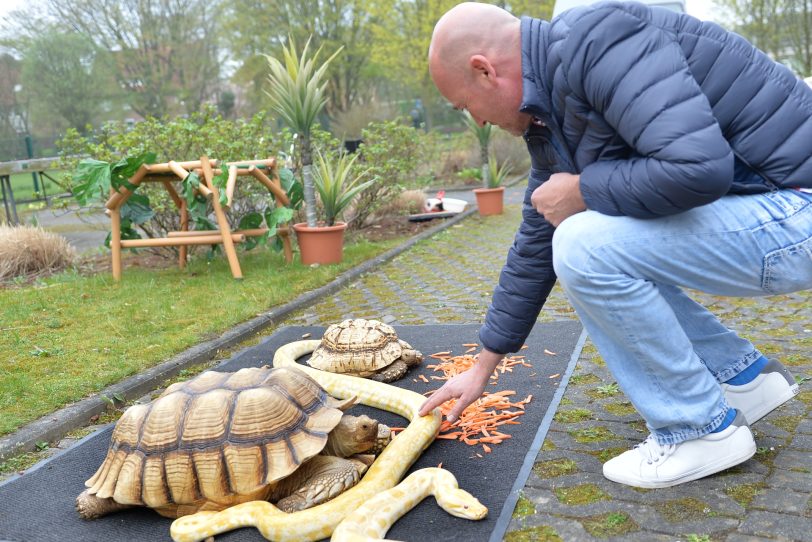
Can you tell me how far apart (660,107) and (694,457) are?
4.42ft

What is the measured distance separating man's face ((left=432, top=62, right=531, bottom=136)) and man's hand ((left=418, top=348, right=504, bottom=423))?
102 cm

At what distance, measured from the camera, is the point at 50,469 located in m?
3.30

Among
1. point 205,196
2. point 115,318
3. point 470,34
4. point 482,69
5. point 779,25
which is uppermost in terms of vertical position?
point 779,25

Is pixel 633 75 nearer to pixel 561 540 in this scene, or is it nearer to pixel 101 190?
pixel 561 540

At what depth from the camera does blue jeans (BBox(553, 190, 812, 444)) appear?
2377 mm

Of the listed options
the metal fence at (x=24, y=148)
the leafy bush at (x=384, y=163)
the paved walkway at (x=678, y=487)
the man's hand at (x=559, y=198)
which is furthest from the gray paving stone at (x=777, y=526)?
the metal fence at (x=24, y=148)

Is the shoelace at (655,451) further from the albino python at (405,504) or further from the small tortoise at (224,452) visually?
the small tortoise at (224,452)

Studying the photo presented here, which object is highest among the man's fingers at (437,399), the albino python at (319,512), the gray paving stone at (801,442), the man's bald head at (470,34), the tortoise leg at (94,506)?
the man's bald head at (470,34)

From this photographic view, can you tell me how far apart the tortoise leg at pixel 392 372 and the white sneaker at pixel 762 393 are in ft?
6.13

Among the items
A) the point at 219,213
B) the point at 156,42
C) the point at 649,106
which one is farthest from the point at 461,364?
the point at 156,42

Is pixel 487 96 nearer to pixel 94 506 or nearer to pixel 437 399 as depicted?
pixel 437 399

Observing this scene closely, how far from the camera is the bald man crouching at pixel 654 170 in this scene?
7.11 ft

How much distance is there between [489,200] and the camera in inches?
467

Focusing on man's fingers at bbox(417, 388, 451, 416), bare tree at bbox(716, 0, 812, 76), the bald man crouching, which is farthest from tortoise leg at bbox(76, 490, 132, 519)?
bare tree at bbox(716, 0, 812, 76)
